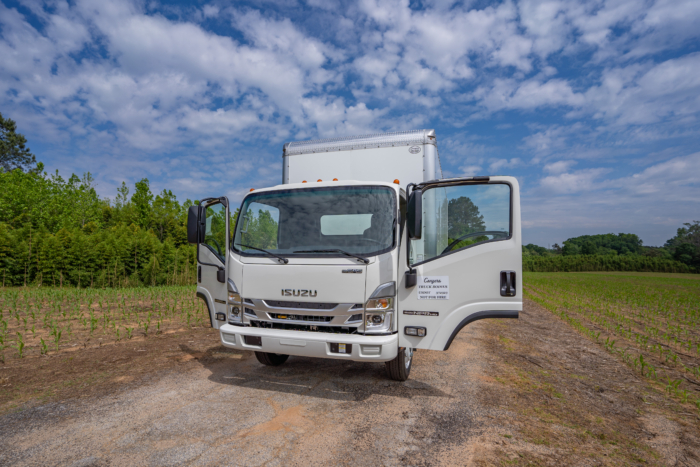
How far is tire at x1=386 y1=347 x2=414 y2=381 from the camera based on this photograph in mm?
4486

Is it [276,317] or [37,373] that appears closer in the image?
[276,317]

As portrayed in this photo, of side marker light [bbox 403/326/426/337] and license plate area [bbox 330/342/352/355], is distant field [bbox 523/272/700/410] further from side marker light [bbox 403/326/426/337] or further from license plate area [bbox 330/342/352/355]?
license plate area [bbox 330/342/352/355]

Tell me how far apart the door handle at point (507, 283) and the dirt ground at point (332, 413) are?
49.2 inches

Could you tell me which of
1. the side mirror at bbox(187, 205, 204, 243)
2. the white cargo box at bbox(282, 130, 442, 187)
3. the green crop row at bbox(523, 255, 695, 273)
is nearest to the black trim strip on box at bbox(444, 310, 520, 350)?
the white cargo box at bbox(282, 130, 442, 187)

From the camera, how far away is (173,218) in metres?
44.4

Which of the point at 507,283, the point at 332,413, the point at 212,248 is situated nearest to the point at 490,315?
the point at 507,283

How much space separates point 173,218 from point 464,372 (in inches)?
1800

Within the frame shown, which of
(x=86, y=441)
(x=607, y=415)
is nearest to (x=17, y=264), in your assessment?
(x=86, y=441)

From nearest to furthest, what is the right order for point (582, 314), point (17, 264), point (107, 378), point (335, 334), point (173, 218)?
point (335, 334), point (107, 378), point (582, 314), point (17, 264), point (173, 218)

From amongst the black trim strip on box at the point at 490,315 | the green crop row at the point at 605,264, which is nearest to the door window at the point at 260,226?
the black trim strip on box at the point at 490,315

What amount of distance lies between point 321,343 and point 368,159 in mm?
2902

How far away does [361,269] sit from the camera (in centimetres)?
378

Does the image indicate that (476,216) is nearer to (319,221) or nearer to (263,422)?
(319,221)

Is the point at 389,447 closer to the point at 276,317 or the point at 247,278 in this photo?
the point at 276,317
